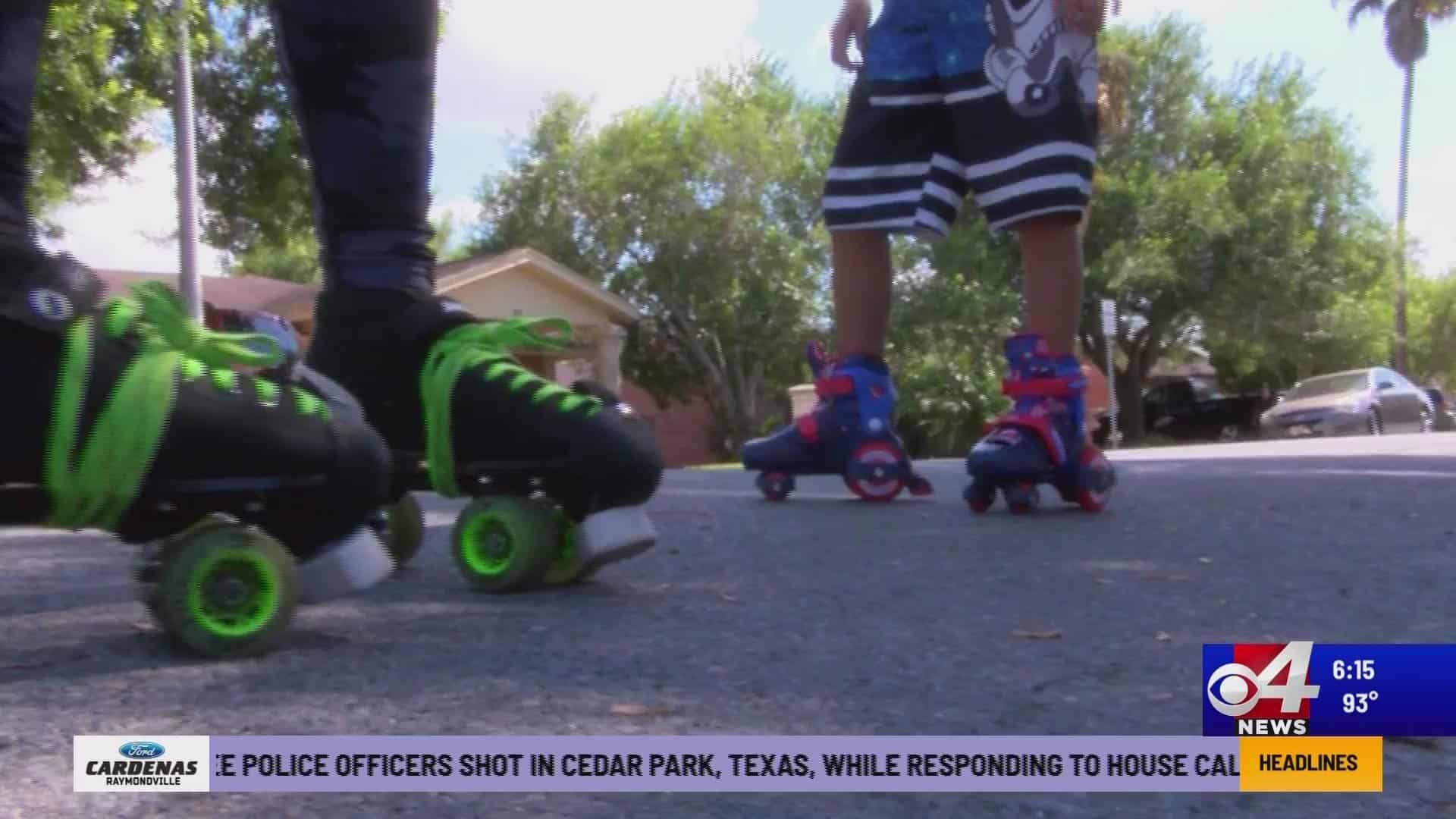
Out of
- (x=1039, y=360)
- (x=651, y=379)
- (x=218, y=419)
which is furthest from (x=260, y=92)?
(x=651, y=379)

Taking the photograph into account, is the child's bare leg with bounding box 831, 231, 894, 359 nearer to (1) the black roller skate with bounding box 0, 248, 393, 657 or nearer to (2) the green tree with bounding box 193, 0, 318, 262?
(1) the black roller skate with bounding box 0, 248, 393, 657

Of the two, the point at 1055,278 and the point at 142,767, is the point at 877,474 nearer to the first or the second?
the point at 1055,278

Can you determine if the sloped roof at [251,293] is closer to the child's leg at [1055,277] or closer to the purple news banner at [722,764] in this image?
Result: the child's leg at [1055,277]

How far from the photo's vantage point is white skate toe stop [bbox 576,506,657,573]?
1784 mm

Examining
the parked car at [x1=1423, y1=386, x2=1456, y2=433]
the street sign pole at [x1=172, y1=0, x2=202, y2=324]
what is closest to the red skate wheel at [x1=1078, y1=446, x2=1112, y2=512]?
the street sign pole at [x1=172, y1=0, x2=202, y2=324]

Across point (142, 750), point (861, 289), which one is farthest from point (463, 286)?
point (142, 750)

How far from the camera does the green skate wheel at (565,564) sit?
1.84m

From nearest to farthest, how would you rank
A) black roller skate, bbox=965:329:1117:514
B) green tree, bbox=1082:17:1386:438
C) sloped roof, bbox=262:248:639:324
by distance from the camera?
black roller skate, bbox=965:329:1117:514 < sloped roof, bbox=262:248:639:324 < green tree, bbox=1082:17:1386:438

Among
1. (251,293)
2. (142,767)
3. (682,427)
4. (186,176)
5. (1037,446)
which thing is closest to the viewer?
(142,767)

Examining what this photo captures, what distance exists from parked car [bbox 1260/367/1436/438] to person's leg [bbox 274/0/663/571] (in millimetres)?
20235

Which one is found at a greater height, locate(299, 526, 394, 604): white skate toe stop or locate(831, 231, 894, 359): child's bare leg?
locate(831, 231, 894, 359): child's bare leg

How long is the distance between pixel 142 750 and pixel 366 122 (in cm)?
106

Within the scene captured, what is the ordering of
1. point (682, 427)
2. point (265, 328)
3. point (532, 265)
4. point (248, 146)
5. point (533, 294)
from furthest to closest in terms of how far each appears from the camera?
point (682, 427) → point (533, 294) → point (532, 265) → point (248, 146) → point (265, 328)

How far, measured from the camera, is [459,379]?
182 cm
